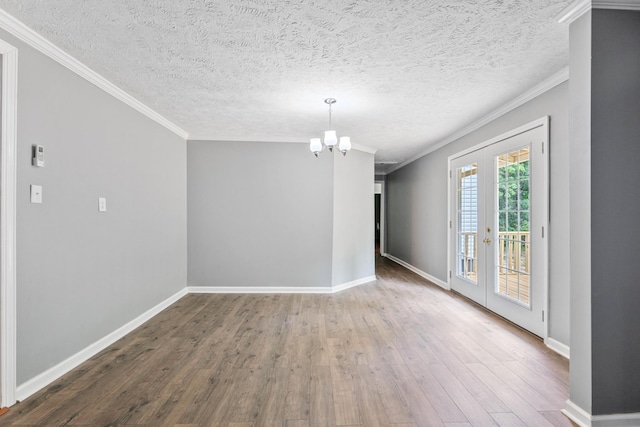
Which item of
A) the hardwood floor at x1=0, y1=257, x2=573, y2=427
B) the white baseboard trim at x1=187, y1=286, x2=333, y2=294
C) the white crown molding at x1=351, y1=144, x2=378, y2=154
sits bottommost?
the hardwood floor at x1=0, y1=257, x2=573, y2=427

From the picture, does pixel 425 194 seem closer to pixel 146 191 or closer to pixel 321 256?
pixel 321 256

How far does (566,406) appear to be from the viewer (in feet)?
6.37

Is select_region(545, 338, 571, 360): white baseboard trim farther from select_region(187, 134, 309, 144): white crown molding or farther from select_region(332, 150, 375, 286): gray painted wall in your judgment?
select_region(187, 134, 309, 144): white crown molding

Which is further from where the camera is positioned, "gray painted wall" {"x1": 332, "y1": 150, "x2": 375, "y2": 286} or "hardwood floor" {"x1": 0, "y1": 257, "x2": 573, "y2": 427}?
"gray painted wall" {"x1": 332, "y1": 150, "x2": 375, "y2": 286}

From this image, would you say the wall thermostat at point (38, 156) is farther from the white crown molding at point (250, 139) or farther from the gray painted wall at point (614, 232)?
the gray painted wall at point (614, 232)

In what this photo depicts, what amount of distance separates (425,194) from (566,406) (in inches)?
175

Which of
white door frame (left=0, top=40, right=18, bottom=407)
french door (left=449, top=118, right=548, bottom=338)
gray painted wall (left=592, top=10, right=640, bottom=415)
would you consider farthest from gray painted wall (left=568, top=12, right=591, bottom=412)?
white door frame (left=0, top=40, right=18, bottom=407)

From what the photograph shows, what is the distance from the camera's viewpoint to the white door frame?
76.4 inches

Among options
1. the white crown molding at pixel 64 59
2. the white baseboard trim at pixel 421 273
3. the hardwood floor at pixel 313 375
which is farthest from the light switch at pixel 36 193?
the white baseboard trim at pixel 421 273

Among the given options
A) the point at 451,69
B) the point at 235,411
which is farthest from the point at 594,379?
the point at 451,69

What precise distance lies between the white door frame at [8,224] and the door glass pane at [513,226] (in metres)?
4.26

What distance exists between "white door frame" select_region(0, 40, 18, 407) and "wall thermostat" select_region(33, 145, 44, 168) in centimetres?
14

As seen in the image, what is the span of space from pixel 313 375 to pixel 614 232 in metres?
2.15

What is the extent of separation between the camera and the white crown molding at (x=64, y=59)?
1983mm
